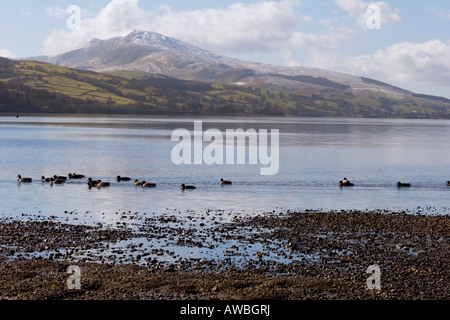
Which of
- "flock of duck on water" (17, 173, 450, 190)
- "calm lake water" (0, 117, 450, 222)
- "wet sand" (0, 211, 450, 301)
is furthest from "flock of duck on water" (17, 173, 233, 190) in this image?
"wet sand" (0, 211, 450, 301)

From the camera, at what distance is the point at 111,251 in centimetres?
2842

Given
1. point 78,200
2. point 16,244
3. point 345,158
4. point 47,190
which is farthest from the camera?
point 345,158

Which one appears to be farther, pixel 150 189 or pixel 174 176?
pixel 174 176

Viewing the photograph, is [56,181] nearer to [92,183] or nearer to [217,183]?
[92,183]

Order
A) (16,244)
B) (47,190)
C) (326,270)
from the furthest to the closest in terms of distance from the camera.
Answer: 1. (47,190)
2. (16,244)
3. (326,270)

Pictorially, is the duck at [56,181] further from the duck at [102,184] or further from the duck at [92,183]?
the duck at [102,184]

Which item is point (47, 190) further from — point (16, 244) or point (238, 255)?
point (238, 255)

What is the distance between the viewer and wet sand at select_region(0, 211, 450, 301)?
2166cm

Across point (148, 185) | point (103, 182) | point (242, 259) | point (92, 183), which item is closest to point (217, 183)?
point (148, 185)

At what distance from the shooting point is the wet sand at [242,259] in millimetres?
21656

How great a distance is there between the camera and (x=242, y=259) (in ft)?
89.1

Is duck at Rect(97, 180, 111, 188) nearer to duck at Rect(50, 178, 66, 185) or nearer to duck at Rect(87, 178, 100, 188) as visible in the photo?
duck at Rect(87, 178, 100, 188)

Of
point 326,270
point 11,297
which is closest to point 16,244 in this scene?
point 11,297
